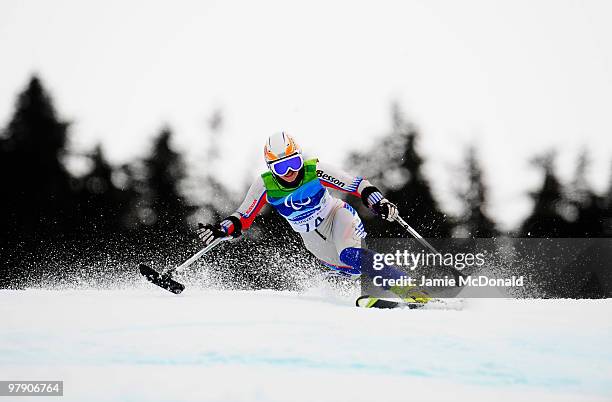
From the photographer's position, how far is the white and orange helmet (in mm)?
5973

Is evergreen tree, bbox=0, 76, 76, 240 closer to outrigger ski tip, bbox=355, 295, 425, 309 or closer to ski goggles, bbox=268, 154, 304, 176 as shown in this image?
ski goggles, bbox=268, 154, 304, 176

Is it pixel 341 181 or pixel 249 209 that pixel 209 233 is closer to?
pixel 249 209

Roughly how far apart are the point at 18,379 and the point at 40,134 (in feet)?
69.4

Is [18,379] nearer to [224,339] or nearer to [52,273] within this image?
[224,339]

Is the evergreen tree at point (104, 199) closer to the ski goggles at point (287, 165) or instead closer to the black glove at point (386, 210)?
the ski goggles at point (287, 165)

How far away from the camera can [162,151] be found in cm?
2230

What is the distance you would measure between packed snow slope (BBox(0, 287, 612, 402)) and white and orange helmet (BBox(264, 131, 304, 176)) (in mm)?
1770

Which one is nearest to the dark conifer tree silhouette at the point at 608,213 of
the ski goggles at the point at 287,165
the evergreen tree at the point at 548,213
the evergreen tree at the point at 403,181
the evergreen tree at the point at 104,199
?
the evergreen tree at the point at 548,213

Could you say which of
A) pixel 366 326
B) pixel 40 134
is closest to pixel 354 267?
pixel 366 326

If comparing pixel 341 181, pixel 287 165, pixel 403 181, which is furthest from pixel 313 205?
pixel 403 181

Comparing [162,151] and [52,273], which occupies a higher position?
[162,151]

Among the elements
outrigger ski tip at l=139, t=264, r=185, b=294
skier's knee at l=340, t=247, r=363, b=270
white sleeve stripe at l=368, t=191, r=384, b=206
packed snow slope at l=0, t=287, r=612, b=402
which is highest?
white sleeve stripe at l=368, t=191, r=384, b=206

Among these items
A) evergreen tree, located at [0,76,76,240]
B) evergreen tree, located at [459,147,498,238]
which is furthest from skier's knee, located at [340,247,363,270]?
evergreen tree, located at [0,76,76,240]

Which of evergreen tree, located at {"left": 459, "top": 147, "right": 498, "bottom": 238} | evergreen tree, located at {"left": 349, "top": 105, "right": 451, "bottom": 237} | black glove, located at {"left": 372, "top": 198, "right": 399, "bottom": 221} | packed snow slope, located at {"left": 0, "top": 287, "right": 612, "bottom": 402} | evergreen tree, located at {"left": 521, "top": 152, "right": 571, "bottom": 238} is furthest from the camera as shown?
evergreen tree, located at {"left": 521, "top": 152, "right": 571, "bottom": 238}
